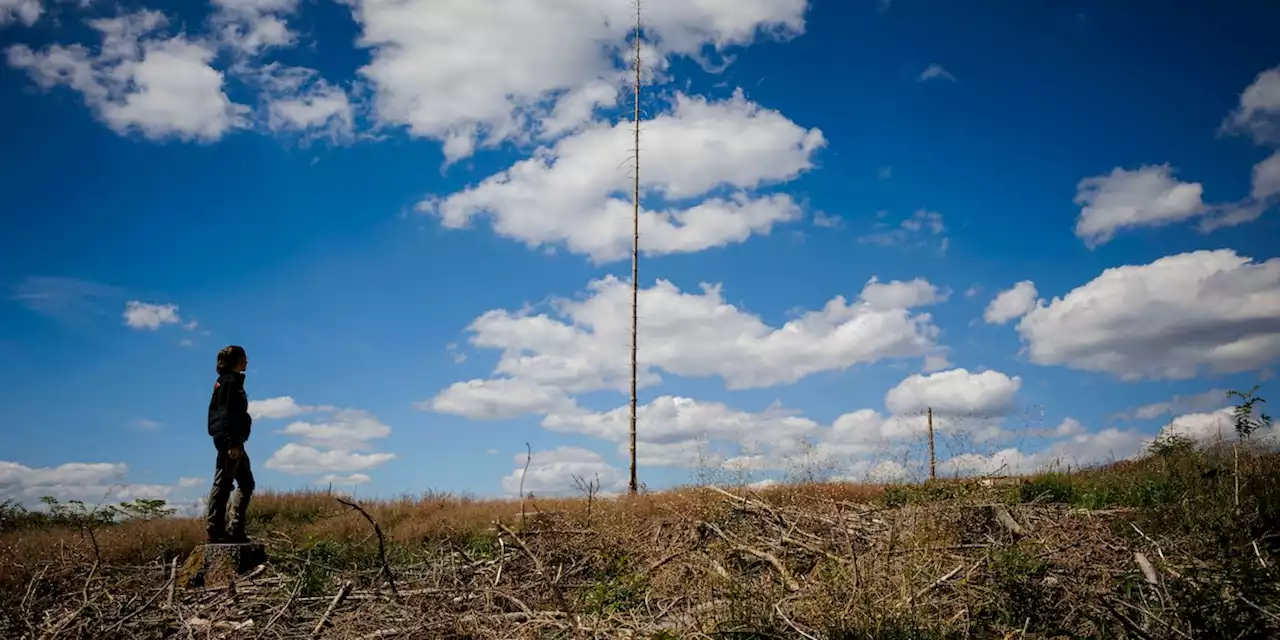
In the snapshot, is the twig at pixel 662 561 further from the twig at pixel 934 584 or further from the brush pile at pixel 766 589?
the twig at pixel 934 584

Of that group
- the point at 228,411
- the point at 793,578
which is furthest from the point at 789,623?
the point at 228,411

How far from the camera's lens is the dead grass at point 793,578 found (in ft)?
16.0

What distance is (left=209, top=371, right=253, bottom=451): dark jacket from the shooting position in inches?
345

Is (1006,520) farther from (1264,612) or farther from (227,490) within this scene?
(227,490)

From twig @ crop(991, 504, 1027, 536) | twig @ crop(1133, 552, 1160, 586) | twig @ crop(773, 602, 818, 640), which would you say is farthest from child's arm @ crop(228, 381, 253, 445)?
twig @ crop(1133, 552, 1160, 586)

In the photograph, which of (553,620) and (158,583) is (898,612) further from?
(158,583)

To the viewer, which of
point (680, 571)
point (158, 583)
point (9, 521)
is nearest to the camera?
point (680, 571)

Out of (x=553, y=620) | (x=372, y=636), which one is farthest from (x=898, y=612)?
(x=372, y=636)

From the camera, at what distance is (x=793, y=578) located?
241 inches

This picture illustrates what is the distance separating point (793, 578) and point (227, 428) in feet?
20.4

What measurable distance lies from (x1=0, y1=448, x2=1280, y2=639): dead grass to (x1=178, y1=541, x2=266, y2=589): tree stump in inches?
13.0

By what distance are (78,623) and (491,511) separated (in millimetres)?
7362

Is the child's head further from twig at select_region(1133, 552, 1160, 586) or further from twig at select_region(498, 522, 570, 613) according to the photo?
twig at select_region(1133, 552, 1160, 586)

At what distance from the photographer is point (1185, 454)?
12695 mm
